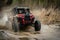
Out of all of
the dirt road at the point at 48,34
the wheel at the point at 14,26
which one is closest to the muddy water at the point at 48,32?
the dirt road at the point at 48,34

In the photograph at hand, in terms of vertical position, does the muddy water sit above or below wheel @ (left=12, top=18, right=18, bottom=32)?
below

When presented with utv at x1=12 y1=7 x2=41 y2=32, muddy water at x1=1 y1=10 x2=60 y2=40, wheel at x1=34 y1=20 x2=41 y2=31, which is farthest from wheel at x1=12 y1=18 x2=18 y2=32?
wheel at x1=34 y1=20 x2=41 y2=31

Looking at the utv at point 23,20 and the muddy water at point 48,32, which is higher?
the utv at point 23,20

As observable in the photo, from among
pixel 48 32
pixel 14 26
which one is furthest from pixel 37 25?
pixel 14 26

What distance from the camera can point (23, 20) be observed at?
2709mm

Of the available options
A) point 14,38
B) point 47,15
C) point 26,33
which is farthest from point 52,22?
point 14,38

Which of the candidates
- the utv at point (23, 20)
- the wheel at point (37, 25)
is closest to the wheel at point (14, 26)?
the utv at point (23, 20)

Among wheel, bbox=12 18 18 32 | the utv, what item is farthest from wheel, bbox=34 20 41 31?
wheel, bbox=12 18 18 32

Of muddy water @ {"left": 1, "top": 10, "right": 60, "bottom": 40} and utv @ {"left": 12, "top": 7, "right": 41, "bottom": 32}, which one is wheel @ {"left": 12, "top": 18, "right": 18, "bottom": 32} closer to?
utv @ {"left": 12, "top": 7, "right": 41, "bottom": 32}

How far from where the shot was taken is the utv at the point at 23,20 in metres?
2.69

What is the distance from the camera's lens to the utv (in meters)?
2.69

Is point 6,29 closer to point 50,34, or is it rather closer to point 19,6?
point 19,6

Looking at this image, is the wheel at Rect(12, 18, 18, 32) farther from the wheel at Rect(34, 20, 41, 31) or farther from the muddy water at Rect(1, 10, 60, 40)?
the wheel at Rect(34, 20, 41, 31)

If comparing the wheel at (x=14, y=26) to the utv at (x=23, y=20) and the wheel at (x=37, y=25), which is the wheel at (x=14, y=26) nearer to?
the utv at (x=23, y=20)
